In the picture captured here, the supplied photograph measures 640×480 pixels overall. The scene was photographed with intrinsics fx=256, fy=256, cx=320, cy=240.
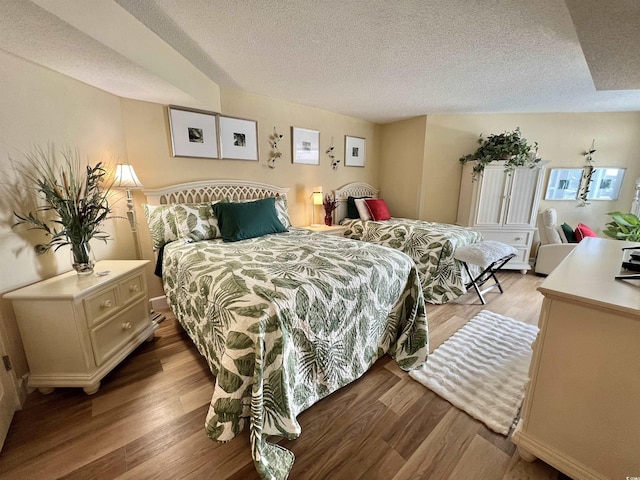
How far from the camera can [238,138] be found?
3.02m

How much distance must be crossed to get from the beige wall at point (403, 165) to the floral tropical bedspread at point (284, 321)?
267cm

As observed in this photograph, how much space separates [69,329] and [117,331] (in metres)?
0.28

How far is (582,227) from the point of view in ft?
11.5

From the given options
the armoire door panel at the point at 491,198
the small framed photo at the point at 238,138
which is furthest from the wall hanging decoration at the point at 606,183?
the small framed photo at the point at 238,138

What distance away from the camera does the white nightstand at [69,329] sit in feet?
4.76

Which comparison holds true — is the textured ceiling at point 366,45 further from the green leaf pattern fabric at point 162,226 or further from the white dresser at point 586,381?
the white dresser at point 586,381

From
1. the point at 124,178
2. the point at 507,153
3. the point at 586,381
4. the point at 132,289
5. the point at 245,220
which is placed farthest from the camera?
the point at 507,153

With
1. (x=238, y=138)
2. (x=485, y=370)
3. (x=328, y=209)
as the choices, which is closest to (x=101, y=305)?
(x=238, y=138)

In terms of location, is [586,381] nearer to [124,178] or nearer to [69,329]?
[69,329]

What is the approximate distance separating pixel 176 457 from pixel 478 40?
3.15m

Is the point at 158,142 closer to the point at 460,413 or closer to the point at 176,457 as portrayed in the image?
the point at 176,457

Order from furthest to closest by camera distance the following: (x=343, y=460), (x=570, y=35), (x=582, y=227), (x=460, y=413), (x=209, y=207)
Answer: (x=582, y=227) → (x=209, y=207) → (x=570, y=35) → (x=460, y=413) → (x=343, y=460)

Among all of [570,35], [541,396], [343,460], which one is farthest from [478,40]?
[343,460]

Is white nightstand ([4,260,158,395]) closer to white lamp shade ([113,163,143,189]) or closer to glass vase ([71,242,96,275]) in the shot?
glass vase ([71,242,96,275])
